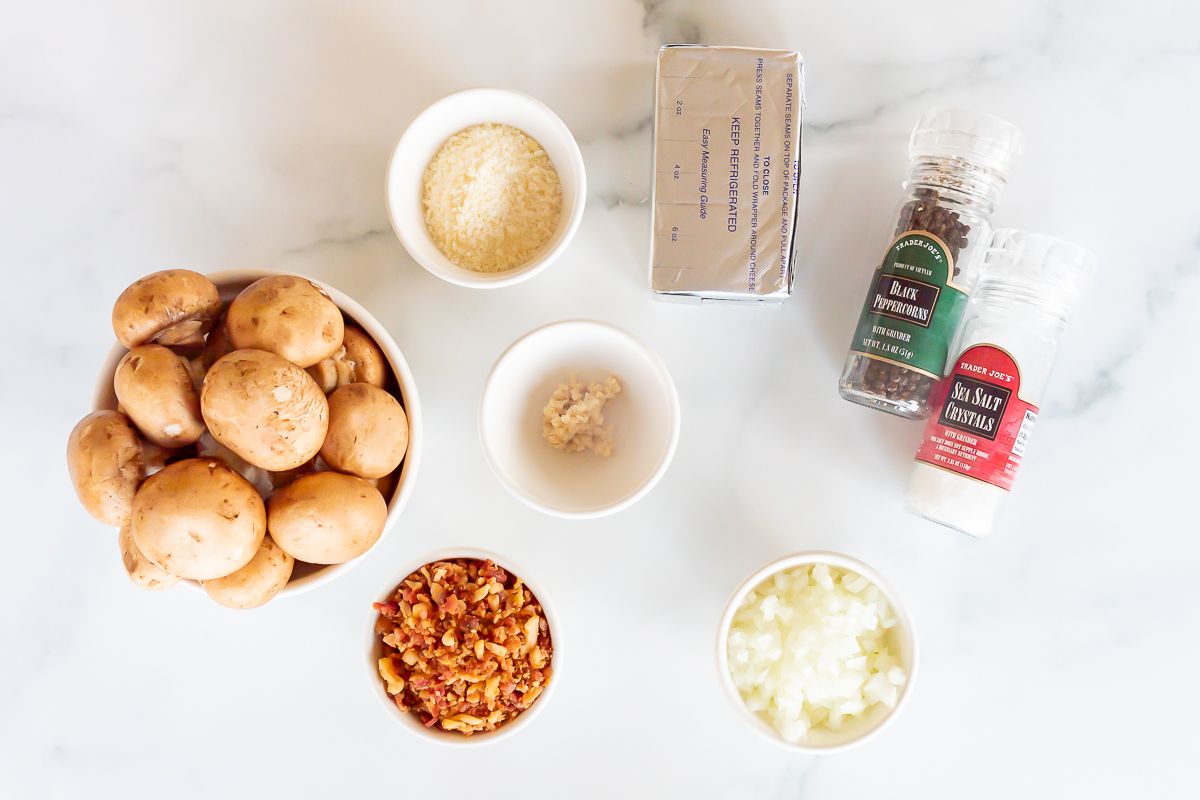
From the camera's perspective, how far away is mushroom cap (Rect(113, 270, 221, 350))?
0.81m

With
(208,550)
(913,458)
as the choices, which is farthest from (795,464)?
(208,550)

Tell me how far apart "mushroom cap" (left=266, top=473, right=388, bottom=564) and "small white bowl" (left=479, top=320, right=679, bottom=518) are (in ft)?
0.59

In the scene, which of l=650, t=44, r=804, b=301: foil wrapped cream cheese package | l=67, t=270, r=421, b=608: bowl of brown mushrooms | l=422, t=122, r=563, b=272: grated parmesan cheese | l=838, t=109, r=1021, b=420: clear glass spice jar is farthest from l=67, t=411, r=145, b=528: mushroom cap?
l=838, t=109, r=1021, b=420: clear glass spice jar

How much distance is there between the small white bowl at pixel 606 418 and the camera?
985mm

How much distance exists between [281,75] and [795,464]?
0.84m

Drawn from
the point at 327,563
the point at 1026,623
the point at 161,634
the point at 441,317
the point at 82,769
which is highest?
the point at 441,317

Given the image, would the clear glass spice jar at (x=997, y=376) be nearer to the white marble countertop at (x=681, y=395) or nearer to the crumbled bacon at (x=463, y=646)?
the white marble countertop at (x=681, y=395)

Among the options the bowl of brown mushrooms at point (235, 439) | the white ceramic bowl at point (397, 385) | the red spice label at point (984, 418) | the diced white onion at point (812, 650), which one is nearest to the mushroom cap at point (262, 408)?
the bowl of brown mushrooms at point (235, 439)

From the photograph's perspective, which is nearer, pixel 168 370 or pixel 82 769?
pixel 168 370

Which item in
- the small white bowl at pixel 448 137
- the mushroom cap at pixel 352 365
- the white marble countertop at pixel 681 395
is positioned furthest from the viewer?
the white marble countertop at pixel 681 395

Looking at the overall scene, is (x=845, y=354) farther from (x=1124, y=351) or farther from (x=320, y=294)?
(x=320, y=294)

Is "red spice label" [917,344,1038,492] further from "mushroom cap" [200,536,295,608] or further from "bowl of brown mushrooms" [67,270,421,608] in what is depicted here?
"mushroom cap" [200,536,295,608]

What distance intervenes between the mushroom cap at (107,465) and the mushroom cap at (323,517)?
13 cm

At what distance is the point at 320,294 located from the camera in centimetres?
85
